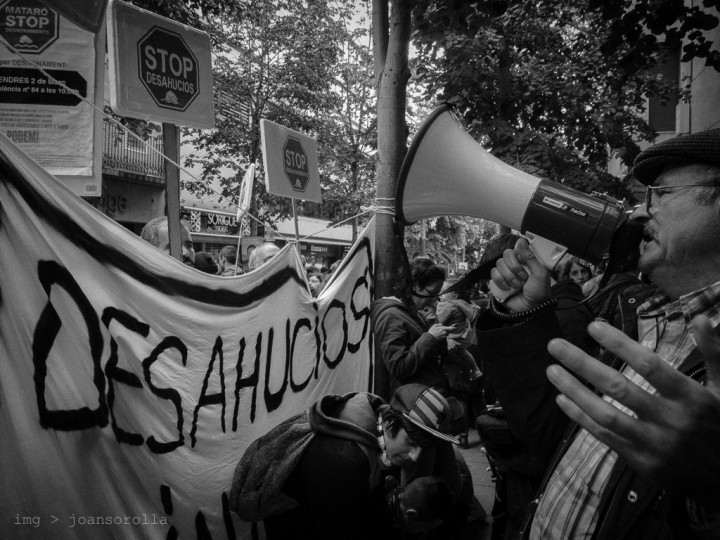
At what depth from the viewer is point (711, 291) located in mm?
1039

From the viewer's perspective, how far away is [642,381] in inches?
43.3

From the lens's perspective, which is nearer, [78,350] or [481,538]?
[78,350]

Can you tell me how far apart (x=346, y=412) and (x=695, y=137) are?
171cm

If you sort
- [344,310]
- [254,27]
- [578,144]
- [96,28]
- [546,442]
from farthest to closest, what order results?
1. [254,27]
2. [578,144]
3. [344,310]
4. [96,28]
5. [546,442]

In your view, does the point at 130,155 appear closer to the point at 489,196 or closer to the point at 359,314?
the point at 359,314

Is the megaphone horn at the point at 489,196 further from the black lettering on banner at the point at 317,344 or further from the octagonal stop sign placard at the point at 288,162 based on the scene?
the octagonal stop sign placard at the point at 288,162

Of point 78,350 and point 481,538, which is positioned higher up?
point 78,350

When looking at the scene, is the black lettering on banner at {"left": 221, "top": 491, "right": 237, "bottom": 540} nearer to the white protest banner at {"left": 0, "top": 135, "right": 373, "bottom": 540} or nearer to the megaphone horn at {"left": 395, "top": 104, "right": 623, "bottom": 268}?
the white protest banner at {"left": 0, "top": 135, "right": 373, "bottom": 540}

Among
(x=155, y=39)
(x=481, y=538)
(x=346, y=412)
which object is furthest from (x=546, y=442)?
(x=481, y=538)

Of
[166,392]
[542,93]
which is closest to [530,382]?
[166,392]

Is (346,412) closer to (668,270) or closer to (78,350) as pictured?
(78,350)

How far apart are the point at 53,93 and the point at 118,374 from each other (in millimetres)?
1124

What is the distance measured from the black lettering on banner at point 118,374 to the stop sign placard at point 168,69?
1036 mm

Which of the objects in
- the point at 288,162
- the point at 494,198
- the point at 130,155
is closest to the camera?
the point at 494,198
